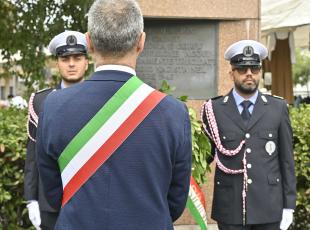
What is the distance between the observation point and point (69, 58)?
4.54 m

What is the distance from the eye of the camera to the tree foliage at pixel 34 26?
10.4 m

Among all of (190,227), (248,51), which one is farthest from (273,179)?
(190,227)

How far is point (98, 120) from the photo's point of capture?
8.67 feet

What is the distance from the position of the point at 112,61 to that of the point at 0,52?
962 cm

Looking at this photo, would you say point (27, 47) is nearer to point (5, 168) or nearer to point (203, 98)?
point (203, 98)

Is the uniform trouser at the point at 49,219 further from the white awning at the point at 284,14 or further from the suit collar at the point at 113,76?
the white awning at the point at 284,14

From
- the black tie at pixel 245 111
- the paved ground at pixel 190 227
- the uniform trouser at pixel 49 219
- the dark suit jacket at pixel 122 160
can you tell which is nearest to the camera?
the dark suit jacket at pixel 122 160

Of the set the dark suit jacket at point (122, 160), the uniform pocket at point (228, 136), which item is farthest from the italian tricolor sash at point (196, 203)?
the dark suit jacket at point (122, 160)

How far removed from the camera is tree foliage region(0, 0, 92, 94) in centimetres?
1035

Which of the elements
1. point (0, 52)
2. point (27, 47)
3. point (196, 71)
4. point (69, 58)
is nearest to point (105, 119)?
point (69, 58)

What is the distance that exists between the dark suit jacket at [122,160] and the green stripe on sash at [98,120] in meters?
0.02

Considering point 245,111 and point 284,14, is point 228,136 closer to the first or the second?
point 245,111

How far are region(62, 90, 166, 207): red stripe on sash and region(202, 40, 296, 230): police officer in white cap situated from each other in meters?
2.15

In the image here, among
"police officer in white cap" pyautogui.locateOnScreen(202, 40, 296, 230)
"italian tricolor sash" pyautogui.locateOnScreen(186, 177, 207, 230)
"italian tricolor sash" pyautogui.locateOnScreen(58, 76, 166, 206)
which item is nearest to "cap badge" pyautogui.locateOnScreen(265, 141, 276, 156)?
"police officer in white cap" pyautogui.locateOnScreen(202, 40, 296, 230)
